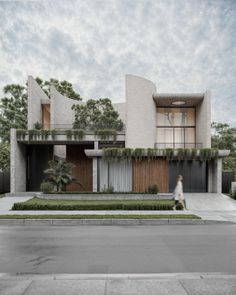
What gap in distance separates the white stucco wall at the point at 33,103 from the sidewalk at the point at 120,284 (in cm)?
1732

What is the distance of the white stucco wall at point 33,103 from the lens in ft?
62.8

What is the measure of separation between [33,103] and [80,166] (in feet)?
25.2

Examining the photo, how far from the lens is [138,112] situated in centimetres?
1875

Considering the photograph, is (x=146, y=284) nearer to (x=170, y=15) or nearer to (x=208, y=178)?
(x=208, y=178)

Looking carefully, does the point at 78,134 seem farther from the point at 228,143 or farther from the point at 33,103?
the point at 228,143

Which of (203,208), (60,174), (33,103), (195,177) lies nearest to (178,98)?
(195,177)

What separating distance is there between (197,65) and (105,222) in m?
21.6

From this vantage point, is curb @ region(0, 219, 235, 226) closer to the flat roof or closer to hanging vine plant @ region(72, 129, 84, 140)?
hanging vine plant @ region(72, 129, 84, 140)

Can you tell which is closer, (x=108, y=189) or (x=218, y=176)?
(x=108, y=189)

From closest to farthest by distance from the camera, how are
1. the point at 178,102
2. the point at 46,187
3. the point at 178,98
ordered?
the point at 46,187 → the point at 178,98 → the point at 178,102

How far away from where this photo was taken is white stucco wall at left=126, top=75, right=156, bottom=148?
18.5 m

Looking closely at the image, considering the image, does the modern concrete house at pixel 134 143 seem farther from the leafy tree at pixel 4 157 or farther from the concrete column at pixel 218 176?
the leafy tree at pixel 4 157

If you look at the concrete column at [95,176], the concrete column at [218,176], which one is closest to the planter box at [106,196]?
the concrete column at [95,176]

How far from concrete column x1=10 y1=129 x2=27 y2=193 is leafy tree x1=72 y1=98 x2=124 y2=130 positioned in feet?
18.2
